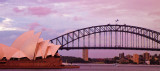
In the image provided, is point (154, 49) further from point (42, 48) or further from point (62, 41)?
point (42, 48)

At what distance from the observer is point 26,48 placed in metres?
67.5

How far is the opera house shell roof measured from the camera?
66.8m

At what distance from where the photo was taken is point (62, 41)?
9881 centimetres

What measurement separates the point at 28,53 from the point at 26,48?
1632 millimetres

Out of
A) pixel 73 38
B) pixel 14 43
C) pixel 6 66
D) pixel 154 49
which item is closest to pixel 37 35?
pixel 14 43

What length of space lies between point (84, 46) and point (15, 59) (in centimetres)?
2319

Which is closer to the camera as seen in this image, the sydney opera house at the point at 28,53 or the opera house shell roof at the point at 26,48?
the opera house shell roof at the point at 26,48

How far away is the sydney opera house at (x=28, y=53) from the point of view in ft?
220

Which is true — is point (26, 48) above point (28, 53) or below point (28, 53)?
above

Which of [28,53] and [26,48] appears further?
[28,53]

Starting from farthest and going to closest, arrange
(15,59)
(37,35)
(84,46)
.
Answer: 1. (84,46)
2. (15,59)
3. (37,35)

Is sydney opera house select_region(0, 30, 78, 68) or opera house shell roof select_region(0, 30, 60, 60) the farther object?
sydney opera house select_region(0, 30, 78, 68)

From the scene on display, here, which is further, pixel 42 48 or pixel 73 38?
pixel 73 38

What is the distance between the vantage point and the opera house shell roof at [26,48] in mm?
66812
